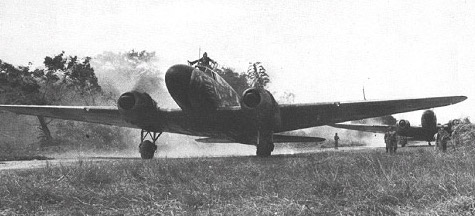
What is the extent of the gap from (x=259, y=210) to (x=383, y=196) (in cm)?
136

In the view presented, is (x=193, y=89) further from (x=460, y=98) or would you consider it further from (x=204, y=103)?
(x=460, y=98)

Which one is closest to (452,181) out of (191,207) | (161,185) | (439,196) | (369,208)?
(439,196)

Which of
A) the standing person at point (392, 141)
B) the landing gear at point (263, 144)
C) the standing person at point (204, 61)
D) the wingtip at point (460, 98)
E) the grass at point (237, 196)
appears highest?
the standing person at point (204, 61)

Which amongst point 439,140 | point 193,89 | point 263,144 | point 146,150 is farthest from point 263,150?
point 439,140

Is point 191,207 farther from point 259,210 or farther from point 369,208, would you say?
point 369,208

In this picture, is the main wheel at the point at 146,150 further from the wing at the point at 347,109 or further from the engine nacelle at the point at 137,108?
the wing at the point at 347,109

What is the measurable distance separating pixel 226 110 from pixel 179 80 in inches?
77.1

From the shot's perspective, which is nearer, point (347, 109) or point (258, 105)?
point (258, 105)

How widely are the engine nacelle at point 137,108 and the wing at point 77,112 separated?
2012 millimetres

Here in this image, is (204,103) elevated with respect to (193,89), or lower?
lower

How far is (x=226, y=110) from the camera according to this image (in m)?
14.1

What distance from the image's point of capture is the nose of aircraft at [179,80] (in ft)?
43.6

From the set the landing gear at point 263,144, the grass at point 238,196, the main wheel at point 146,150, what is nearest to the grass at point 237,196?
the grass at point 238,196

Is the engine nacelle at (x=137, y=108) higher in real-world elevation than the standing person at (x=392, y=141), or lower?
higher
